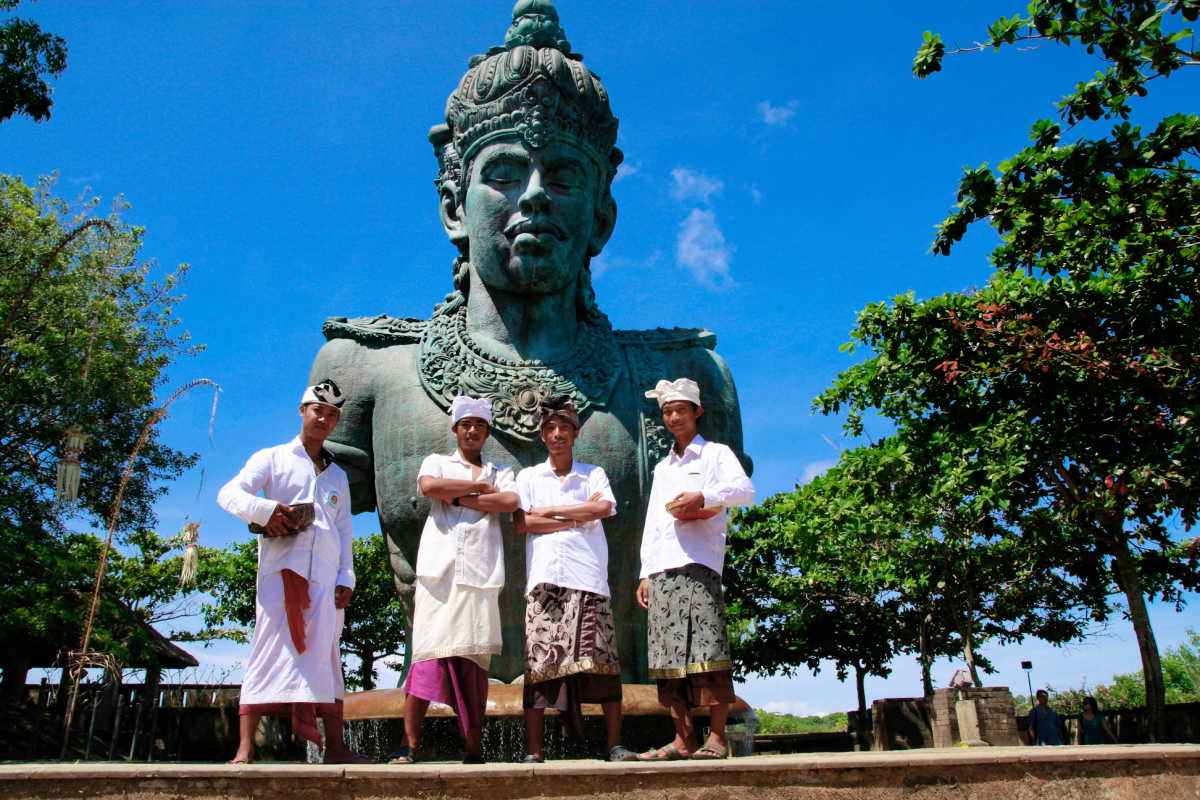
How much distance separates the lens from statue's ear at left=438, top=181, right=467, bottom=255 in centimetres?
659

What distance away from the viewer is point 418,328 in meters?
6.45

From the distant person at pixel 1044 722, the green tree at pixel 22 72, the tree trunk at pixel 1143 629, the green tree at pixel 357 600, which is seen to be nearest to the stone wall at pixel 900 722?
the distant person at pixel 1044 722

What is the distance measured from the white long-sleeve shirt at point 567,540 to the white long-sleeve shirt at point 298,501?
0.87 m

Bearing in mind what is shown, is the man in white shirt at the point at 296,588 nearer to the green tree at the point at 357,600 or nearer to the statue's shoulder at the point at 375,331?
the statue's shoulder at the point at 375,331

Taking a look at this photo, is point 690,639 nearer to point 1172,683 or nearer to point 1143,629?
point 1143,629

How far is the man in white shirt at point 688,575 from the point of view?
13.8ft

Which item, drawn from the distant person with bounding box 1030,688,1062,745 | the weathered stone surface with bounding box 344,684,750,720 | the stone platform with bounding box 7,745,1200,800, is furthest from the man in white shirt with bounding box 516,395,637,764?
the distant person with bounding box 1030,688,1062,745

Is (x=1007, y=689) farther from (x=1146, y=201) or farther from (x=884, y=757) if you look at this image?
(x=884, y=757)

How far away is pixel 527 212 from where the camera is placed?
19.7 feet

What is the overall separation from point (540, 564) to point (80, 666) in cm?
1148

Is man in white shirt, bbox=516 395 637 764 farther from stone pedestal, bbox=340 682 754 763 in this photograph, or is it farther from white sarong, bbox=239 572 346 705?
white sarong, bbox=239 572 346 705

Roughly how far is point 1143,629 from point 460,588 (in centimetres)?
1306

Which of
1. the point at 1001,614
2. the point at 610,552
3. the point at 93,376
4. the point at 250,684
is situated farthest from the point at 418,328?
the point at 1001,614

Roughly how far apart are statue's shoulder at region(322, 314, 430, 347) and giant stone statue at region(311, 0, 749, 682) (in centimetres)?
1
